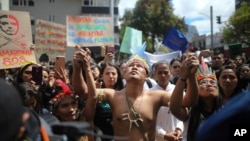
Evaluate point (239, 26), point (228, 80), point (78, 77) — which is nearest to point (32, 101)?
point (78, 77)

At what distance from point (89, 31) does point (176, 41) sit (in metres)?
2.05

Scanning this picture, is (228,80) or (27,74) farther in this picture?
(27,74)

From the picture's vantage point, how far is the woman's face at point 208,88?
3.95m

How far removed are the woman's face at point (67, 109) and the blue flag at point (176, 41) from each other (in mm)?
6007

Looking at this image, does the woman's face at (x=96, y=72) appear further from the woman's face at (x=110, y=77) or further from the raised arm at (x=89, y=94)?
the raised arm at (x=89, y=94)

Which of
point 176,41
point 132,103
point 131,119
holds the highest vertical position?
point 176,41

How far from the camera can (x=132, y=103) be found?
3.68m

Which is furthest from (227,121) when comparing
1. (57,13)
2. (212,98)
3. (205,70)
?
(57,13)

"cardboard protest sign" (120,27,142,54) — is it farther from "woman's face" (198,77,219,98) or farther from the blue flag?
"woman's face" (198,77,219,98)

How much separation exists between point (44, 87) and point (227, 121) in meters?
4.31

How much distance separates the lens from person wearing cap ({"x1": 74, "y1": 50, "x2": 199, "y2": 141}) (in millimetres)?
Result: 3584

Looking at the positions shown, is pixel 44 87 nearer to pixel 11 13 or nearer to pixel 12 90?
pixel 11 13

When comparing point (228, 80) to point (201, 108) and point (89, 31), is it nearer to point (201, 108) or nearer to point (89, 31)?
point (201, 108)

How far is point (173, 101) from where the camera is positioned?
11.2 ft
